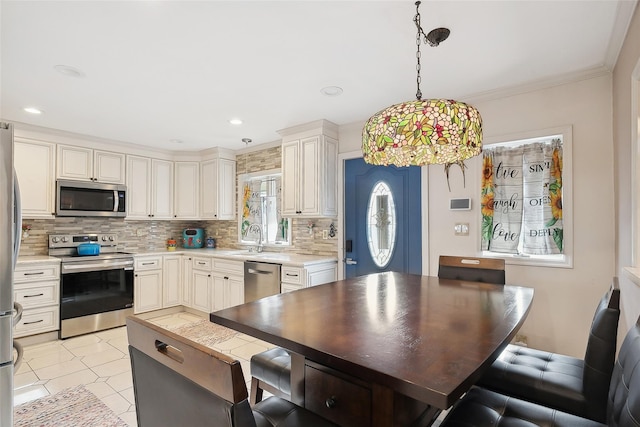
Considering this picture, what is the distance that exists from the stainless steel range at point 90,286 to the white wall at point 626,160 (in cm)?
470

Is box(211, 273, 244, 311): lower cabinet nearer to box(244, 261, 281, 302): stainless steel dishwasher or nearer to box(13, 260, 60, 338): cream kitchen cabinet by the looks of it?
box(244, 261, 281, 302): stainless steel dishwasher

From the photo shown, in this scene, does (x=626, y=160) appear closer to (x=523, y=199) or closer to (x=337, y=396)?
(x=523, y=199)

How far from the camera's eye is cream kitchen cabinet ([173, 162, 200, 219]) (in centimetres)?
496

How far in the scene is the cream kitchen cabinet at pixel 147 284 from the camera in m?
4.21

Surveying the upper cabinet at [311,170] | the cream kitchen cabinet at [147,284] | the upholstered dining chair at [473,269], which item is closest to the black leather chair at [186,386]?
the upholstered dining chair at [473,269]

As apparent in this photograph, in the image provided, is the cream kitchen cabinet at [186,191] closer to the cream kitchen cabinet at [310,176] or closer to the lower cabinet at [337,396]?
the cream kitchen cabinet at [310,176]

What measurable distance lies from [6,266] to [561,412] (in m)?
2.32

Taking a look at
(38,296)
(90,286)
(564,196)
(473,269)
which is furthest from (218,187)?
(564,196)

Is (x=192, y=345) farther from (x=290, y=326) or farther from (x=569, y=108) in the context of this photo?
(x=569, y=108)

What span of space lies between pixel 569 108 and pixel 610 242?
3.38 feet

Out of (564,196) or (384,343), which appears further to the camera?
(564,196)

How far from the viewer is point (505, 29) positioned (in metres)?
1.88

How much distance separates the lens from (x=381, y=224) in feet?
11.4

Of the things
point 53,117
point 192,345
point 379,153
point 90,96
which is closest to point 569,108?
point 379,153
